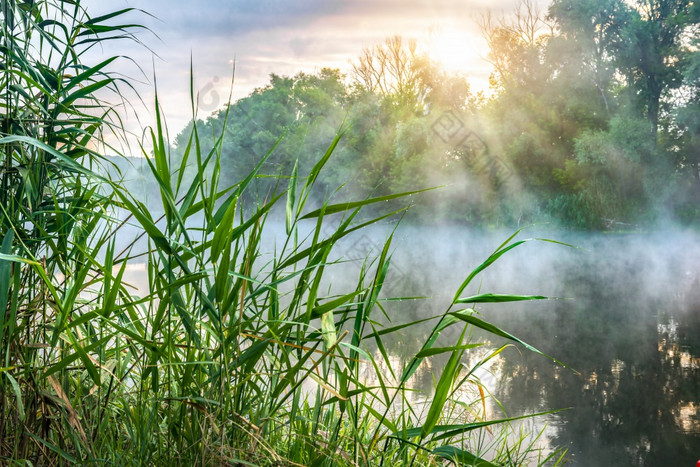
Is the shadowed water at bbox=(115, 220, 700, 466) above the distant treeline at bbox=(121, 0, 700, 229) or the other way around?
the other way around

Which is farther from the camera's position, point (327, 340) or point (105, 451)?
point (105, 451)

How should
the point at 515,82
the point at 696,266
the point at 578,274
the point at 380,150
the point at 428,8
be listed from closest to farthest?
the point at 578,274
the point at 696,266
the point at 515,82
the point at 380,150
the point at 428,8

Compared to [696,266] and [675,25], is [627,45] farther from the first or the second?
[696,266]

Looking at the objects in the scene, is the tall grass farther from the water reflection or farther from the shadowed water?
the water reflection

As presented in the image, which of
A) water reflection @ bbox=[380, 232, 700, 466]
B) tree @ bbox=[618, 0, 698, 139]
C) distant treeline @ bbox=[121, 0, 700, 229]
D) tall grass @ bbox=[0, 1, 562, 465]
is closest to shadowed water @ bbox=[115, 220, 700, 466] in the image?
water reflection @ bbox=[380, 232, 700, 466]

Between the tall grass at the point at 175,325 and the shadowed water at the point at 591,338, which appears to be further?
the shadowed water at the point at 591,338

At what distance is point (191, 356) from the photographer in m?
0.91

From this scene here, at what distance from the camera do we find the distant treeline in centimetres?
1114

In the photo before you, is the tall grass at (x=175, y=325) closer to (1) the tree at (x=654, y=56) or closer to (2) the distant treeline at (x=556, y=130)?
(2) the distant treeline at (x=556, y=130)

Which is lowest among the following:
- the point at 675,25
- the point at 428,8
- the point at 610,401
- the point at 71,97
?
the point at 610,401

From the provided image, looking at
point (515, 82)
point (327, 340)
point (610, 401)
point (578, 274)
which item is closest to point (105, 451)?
point (327, 340)

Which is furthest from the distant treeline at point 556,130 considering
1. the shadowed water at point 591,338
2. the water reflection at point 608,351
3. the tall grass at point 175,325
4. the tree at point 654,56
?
the tall grass at point 175,325

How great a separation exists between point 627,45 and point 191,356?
12832 millimetres

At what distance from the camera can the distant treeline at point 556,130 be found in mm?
11141
